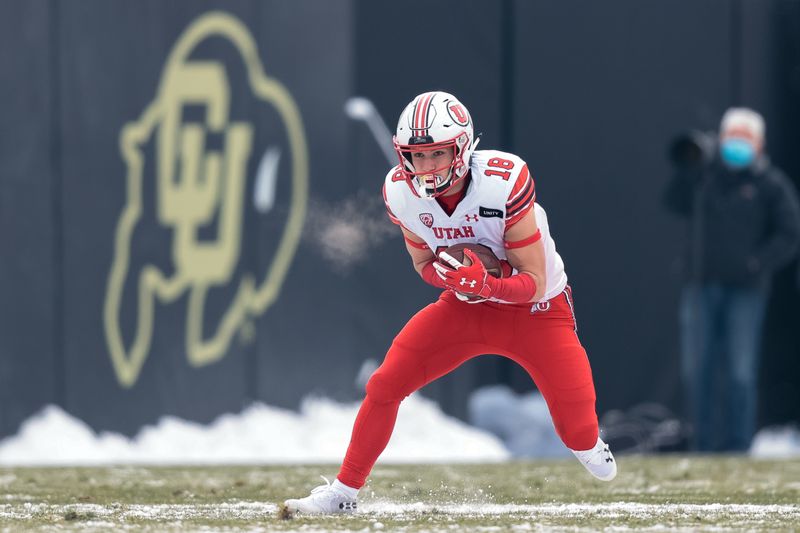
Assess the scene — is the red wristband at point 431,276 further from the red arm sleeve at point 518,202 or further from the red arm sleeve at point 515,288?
the red arm sleeve at point 518,202

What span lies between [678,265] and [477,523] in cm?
508

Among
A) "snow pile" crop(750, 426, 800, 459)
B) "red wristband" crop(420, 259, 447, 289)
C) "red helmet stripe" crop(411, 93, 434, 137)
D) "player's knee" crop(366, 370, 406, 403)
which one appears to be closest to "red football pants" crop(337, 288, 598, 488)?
"player's knee" crop(366, 370, 406, 403)

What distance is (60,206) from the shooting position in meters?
8.51

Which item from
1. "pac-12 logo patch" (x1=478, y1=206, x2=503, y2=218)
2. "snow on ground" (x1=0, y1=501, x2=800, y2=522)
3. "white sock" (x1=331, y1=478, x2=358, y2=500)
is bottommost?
"snow on ground" (x1=0, y1=501, x2=800, y2=522)

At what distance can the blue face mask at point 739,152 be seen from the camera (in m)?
10.2

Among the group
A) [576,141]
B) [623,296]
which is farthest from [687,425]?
[576,141]

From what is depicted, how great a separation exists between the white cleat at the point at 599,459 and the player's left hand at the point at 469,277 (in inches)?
32.9

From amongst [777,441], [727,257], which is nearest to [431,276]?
[727,257]

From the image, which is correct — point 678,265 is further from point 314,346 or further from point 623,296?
point 314,346

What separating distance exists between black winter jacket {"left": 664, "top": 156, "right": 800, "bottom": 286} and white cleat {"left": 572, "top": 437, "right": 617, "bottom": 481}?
13.6 ft

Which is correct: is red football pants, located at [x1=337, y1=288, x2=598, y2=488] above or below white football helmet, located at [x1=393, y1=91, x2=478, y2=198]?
below

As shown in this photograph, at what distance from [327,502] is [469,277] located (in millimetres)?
995

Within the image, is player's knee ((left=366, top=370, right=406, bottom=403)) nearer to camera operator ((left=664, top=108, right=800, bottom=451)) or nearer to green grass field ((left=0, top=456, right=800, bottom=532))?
green grass field ((left=0, top=456, right=800, bottom=532))

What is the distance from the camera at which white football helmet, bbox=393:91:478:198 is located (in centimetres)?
592
